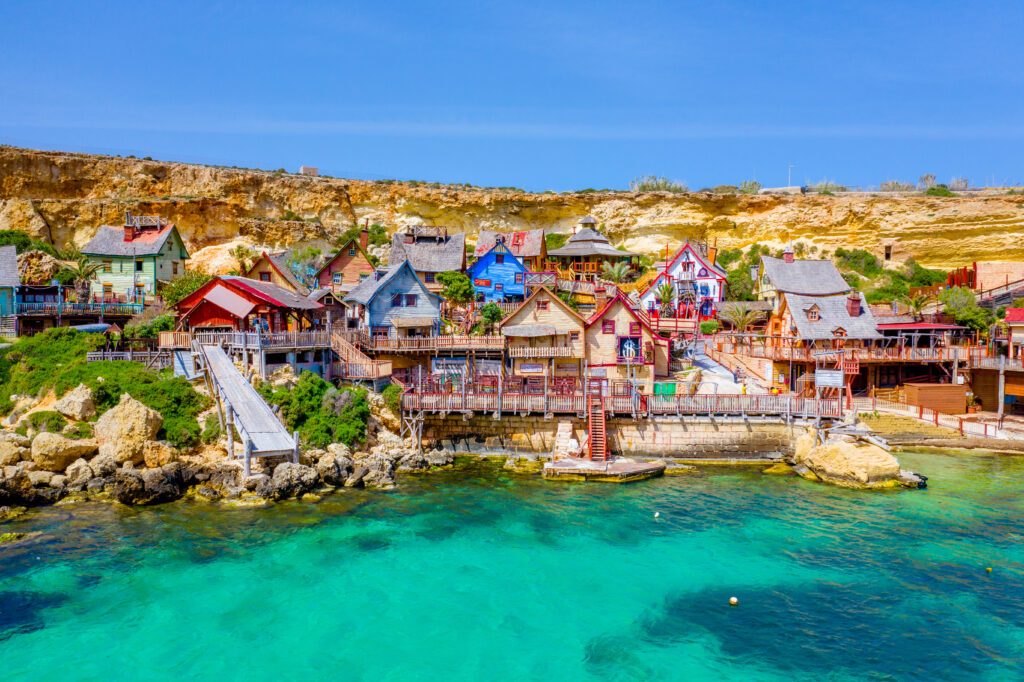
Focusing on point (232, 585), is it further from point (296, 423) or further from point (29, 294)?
point (29, 294)

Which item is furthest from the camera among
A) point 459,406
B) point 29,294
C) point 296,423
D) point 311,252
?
point 311,252

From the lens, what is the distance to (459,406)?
36.3 metres

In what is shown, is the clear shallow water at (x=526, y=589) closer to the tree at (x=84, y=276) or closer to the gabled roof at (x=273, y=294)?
the gabled roof at (x=273, y=294)

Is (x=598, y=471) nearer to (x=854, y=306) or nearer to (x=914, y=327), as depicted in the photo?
(x=854, y=306)

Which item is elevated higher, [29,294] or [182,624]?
[29,294]

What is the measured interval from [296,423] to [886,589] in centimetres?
2644

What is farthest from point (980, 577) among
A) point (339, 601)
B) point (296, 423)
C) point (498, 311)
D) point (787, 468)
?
point (498, 311)

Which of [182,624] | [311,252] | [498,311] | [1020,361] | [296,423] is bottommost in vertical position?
[182,624]

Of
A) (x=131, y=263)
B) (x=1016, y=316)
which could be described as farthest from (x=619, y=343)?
(x=131, y=263)

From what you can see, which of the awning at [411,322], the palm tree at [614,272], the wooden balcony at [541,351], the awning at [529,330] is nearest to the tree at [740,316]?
the palm tree at [614,272]

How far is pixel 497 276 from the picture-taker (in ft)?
196

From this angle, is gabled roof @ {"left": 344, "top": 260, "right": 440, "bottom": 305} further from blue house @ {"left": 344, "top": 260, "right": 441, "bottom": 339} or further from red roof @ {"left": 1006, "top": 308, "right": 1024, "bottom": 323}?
red roof @ {"left": 1006, "top": 308, "right": 1024, "bottom": 323}

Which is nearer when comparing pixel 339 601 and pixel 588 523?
pixel 339 601

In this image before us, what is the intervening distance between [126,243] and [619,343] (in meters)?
44.3
